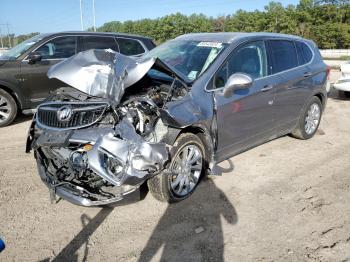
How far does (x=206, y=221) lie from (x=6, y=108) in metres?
5.48

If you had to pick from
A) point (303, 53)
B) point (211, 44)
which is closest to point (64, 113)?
point (211, 44)

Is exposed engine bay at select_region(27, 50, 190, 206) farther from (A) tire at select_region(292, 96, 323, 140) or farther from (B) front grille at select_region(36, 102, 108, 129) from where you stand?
(A) tire at select_region(292, 96, 323, 140)

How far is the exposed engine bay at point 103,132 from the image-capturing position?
3.47 m

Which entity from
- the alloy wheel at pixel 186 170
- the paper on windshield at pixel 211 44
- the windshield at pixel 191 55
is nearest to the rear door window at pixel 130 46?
the windshield at pixel 191 55

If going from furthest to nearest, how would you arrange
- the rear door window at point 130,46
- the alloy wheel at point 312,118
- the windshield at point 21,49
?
the rear door window at point 130,46 < the windshield at point 21,49 < the alloy wheel at point 312,118

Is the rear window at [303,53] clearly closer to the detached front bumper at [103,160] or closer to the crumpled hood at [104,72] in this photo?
the crumpled hood at [104,72]

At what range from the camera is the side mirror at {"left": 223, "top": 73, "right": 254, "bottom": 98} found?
4293 millimetres

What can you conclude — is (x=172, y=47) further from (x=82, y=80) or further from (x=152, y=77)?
(x=82, y=80)

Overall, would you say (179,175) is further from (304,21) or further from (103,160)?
(304,21)

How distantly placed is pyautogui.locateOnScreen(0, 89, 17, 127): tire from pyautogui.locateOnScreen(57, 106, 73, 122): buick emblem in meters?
4.49

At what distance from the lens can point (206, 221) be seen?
12.9ft

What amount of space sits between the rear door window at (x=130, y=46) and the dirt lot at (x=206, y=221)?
4455mm

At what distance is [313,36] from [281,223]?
2220 inches

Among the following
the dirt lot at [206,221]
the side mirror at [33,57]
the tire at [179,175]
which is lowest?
the dirt lot at [206,221]
